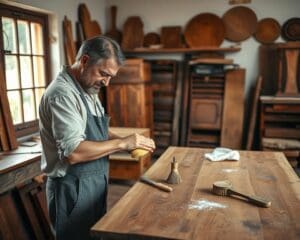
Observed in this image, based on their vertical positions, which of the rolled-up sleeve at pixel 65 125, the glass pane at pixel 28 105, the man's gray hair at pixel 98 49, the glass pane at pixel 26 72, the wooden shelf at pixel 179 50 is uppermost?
the wooden shelf at pixel 179 50

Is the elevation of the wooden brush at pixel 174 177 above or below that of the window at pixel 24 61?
below

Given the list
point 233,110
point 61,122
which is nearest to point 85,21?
point 233,110

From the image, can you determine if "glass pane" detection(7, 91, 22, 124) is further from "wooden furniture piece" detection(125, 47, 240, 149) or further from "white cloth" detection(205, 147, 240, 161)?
"wooden furniture piece" detection(125, 47, 240, 149)

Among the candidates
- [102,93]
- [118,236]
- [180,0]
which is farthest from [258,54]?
[118,236]

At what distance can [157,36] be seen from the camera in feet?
16.3

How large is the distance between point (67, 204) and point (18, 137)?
1743 mm

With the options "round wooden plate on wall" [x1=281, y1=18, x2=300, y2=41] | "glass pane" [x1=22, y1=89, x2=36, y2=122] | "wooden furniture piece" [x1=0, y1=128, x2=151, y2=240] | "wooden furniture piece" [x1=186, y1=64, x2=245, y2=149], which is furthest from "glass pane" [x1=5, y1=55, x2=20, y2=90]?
"round wooden plate on wall" [x1=281, y1=18, x2=300, y2=41]

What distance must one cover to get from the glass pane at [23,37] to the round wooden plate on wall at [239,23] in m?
2.71

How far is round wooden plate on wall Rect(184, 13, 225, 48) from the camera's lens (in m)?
4.68

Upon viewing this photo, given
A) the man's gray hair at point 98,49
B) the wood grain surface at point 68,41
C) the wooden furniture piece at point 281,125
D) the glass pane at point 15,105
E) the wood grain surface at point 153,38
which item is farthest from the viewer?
the wood grain surface at point 153,38

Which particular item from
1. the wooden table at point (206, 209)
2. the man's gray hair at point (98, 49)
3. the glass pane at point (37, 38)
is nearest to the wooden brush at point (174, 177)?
the wooden table at point (206, 209)

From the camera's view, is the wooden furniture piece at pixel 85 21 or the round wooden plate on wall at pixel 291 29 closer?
the wooden furniture piece at pixel 85 21

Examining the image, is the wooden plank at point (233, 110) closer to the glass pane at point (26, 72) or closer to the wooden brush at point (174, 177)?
the glass pane at point (26, 72)

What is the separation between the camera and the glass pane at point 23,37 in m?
3.18
